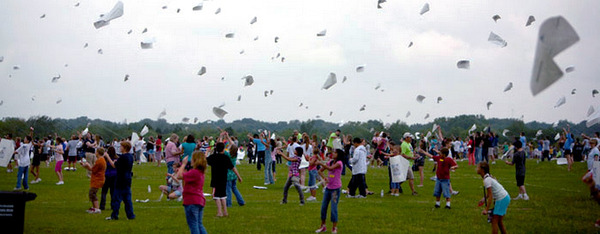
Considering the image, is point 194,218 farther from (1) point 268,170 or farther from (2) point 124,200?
(1) point 268,170

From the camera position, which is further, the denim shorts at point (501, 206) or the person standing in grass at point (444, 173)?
the person standing in grass at point (444, 173)

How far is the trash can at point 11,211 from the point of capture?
807 cm

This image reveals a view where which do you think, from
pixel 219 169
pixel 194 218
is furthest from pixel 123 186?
pixel 194 218

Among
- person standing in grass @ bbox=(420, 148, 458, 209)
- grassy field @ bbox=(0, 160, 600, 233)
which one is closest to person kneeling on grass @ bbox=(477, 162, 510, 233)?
grassy field @ bbox=(0, 160, 600, 233)

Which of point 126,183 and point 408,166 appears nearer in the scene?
point 126,183

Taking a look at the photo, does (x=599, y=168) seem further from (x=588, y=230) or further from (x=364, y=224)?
(x=364, y=224)

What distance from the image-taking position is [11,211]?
809 centimetres

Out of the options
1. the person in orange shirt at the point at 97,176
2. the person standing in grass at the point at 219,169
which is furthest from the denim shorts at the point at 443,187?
the person in orange shirt at the point at 97,176

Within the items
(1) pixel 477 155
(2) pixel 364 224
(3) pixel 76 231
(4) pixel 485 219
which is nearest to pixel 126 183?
(3) pixel 76 231

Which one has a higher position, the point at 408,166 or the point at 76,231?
the point at 408,166

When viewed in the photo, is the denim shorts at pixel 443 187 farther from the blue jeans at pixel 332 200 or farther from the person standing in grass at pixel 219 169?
the person standing in grass at pixel 219 169

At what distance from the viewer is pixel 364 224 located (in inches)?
486

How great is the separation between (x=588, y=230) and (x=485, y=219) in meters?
2.23

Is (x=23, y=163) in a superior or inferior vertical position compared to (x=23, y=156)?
inferior
